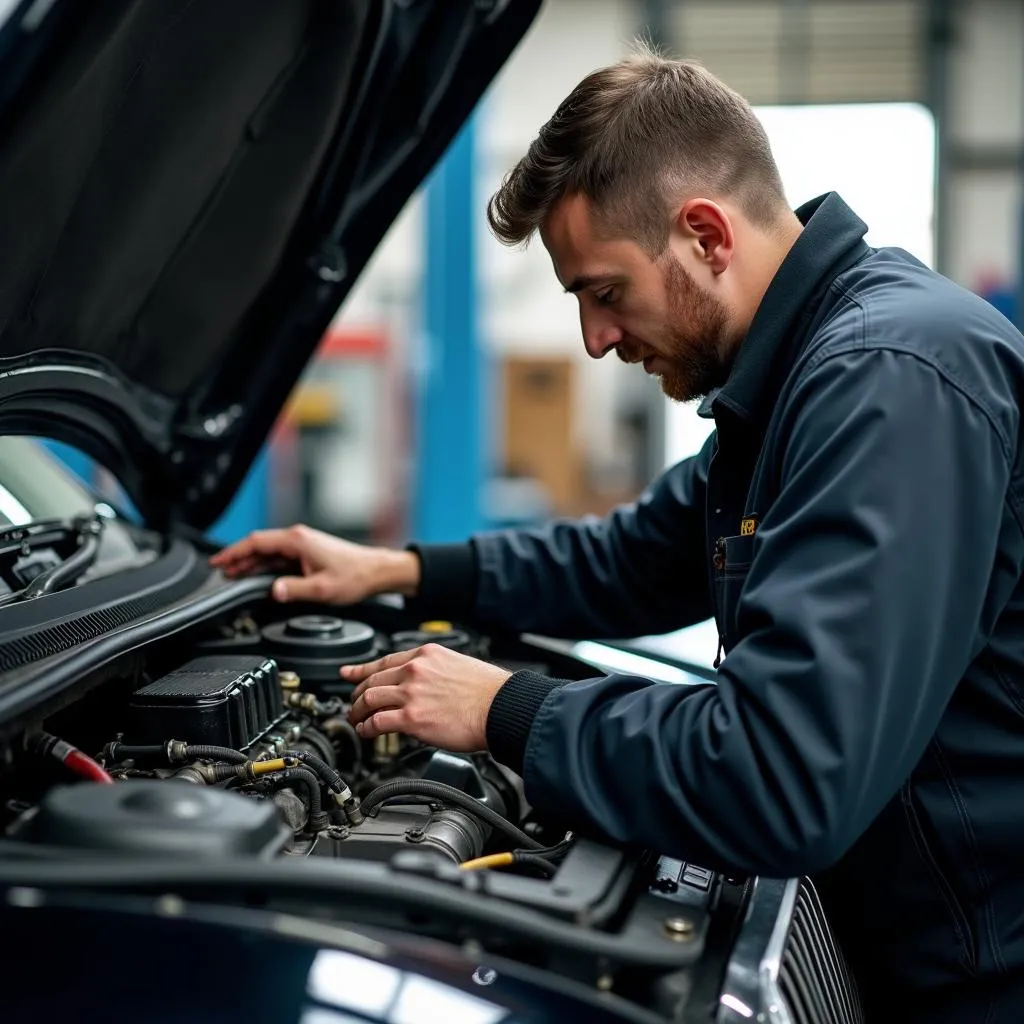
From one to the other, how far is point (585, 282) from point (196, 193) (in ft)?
1.95

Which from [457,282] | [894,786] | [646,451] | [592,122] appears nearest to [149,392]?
[592,122]

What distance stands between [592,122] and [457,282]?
314 cm

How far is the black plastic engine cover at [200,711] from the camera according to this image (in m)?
1.15

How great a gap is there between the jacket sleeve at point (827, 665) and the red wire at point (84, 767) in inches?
14.5

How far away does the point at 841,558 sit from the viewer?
93cm

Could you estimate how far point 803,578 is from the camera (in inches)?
36.7

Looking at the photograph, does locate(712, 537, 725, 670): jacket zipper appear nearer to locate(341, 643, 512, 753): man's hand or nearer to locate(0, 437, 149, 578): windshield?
locate(341, 643, 512, 753): man's hand

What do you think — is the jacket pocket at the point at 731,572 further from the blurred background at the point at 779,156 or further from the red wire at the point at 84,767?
the blurred background at the point at 779,156

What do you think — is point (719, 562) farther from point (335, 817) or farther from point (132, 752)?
point (132, 752)

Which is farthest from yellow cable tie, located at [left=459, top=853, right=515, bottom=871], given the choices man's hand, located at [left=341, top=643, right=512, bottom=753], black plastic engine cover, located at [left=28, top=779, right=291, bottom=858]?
black plastic engine cover, located at [left=28, top=779, right=291, bottom=858]

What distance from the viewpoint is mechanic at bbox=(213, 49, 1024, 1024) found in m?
0.91

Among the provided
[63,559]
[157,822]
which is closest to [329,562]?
[63,559]

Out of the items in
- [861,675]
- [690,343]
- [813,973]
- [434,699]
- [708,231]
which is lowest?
[813,973]

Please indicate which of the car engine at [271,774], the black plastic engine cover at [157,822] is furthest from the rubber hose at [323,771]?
the black plastic engine cover at [157,822]
